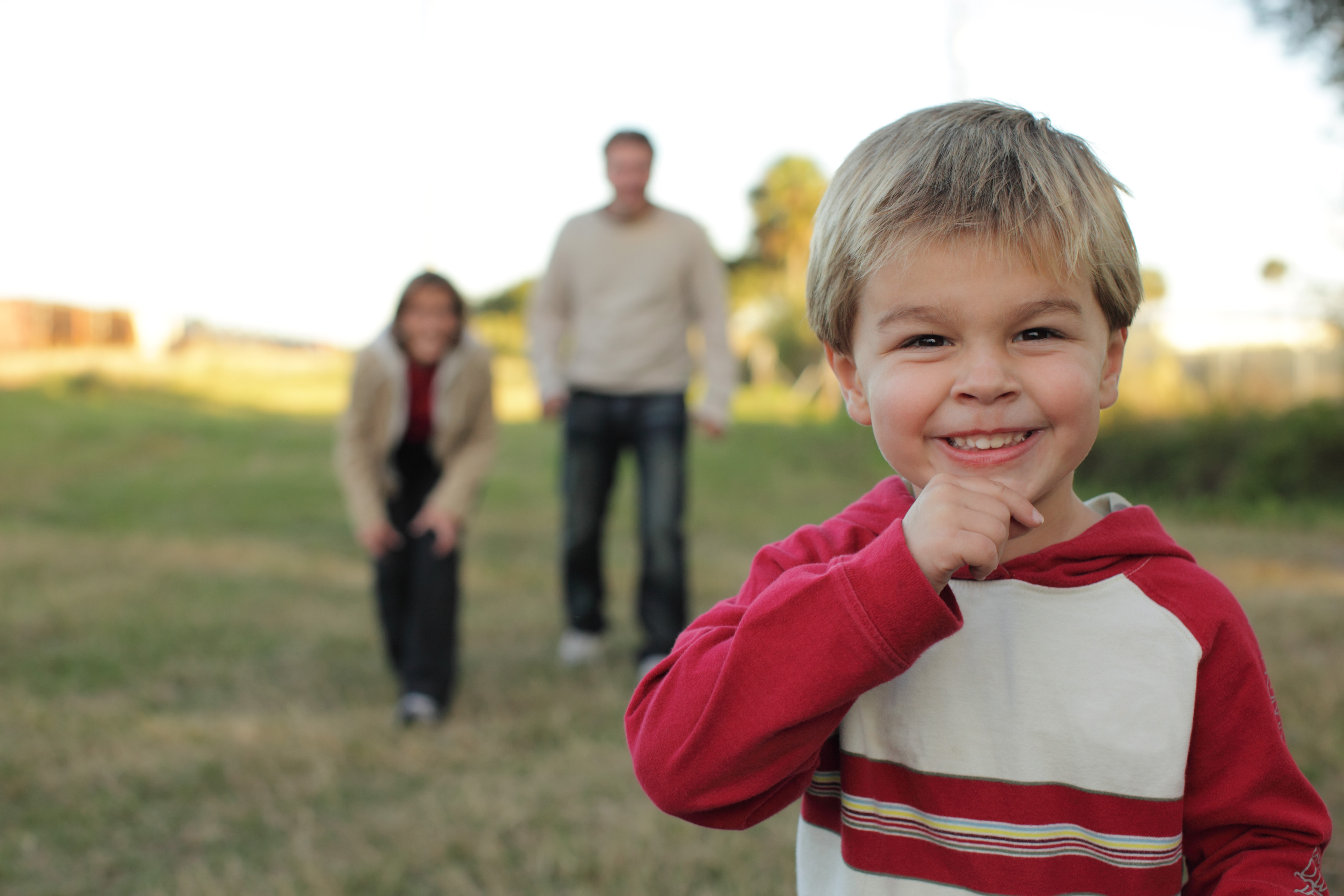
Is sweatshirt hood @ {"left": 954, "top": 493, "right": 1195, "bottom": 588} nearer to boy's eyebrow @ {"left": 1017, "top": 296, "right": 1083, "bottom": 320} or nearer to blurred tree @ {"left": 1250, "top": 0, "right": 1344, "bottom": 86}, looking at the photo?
boy's eyebrow @ {"left": 1017, "top": 296, "right": 1083, "bottom": 320}

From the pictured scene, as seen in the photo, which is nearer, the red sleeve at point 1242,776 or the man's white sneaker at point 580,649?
the red sleeve at point 1242,776

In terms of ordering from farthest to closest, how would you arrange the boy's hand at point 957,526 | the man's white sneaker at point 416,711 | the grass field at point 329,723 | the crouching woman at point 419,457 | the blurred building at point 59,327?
1. the blurred building at point 59,327
2. the crouching woman at point 419,457
3. the man's white sneaker at point 416,711
4. the grass field at point 329,723
5. the boy's hand at point 957,526

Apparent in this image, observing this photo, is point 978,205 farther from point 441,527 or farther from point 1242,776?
point 441,527

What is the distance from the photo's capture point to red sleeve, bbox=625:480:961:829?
3.36 ft

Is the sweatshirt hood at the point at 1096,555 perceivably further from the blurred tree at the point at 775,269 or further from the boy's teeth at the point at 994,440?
the blurred tree at the point at 775,269

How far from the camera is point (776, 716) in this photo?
3.45ft

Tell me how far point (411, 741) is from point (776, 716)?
2.87 meters

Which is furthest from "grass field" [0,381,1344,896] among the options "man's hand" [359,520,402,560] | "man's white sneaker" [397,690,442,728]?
"man's hand" [359,520,402,560]

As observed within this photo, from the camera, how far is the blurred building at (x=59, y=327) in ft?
69.6

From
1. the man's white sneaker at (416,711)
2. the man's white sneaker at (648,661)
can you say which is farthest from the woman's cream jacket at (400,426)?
the man's white sneaker at (648,661)

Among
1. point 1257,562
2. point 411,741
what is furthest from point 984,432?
point 1257,562

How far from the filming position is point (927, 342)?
47.1 inches

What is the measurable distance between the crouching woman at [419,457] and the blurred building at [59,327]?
63.5 feet

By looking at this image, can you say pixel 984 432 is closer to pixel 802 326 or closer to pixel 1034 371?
pixel 1034 371
